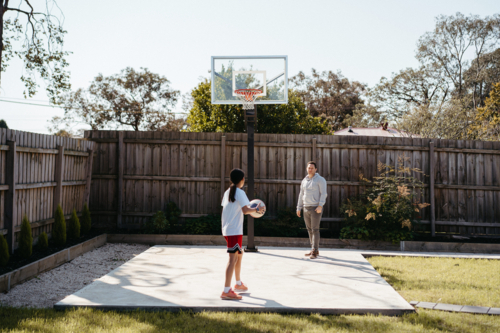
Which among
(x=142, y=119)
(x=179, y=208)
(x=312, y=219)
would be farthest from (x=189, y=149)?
(x=142, y=119)

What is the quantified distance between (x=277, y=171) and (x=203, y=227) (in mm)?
2441

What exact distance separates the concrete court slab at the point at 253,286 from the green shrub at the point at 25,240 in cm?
169

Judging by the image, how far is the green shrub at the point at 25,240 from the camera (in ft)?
22.2

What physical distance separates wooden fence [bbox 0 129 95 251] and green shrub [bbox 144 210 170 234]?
176 cm

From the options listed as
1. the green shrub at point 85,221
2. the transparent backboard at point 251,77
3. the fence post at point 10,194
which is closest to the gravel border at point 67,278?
the green shrub at point 85,221

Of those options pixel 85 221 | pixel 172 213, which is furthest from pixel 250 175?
pixel 85 221

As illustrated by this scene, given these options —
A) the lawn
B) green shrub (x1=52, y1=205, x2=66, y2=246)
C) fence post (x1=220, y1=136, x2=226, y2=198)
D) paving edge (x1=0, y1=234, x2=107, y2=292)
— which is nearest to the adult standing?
A: the lawn

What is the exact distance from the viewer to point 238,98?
364 inches

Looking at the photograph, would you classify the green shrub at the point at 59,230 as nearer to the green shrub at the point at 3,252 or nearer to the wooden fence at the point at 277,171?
the green shrub at the point at 3,252

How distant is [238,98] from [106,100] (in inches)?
1411

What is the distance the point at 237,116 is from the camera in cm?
1382

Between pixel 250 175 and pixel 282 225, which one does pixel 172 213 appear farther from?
pixel 282 225

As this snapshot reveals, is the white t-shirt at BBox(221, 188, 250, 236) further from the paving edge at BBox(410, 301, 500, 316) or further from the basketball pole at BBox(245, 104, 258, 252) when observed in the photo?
the basketball pole at BBox(245, 104, 258, 252)

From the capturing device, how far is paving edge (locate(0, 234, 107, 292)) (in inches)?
228
